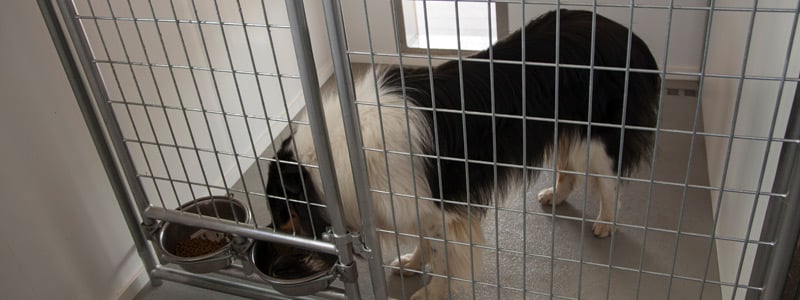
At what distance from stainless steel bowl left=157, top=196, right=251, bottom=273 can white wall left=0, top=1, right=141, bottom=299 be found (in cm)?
15

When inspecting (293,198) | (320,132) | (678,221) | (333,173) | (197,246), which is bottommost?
(197,246)

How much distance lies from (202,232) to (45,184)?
0.43m

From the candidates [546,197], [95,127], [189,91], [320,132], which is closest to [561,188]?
[546,197]

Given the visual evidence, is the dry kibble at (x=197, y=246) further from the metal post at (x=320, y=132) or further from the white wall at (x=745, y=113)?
the white wall at (x=745, y=113)

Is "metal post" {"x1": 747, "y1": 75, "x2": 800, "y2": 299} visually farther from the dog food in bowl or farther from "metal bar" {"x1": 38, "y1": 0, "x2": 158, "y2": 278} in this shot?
"metal bar" {"x1": 38, "y1": 0, "x2": 158, "y2": 278}

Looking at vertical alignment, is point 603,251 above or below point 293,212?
below

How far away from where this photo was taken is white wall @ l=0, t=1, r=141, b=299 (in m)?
1.53

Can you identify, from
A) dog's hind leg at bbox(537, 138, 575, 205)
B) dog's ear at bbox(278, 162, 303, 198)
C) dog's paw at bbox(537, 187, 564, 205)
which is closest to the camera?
dog's ear at bbox(278, 162, 303, 198)

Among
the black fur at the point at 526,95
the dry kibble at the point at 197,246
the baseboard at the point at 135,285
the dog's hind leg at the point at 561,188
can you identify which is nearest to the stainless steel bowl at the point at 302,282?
the dry kibble at the point at 197,246

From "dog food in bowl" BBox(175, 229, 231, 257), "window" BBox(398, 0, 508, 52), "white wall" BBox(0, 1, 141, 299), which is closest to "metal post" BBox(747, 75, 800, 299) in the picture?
"dog food in bowl" BBox(175, 229, 231, 257)

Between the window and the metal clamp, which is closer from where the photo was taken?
the metal clamp

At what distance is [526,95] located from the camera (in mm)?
1514

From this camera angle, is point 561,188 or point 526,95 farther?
point 561,188

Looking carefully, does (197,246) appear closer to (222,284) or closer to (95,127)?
(222,284)
